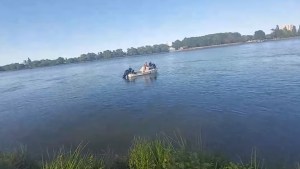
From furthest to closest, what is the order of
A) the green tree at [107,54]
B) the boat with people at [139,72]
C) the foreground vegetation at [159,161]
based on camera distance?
the green tree at [107,54] → the boat with people at [139,72] → the foreground vegetation at [159,161]

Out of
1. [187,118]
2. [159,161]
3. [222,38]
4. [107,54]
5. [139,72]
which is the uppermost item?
[159,161]

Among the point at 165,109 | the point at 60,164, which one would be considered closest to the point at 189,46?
the point at 165,109

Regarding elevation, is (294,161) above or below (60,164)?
below

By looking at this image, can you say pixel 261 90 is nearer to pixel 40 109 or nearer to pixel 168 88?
pixel 168 88

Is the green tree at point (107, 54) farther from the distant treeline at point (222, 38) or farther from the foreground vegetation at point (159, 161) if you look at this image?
the foreground vegetation at point (159, 161)

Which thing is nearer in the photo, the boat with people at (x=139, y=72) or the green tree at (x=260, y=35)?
the boat with people at (x=139, y=72)

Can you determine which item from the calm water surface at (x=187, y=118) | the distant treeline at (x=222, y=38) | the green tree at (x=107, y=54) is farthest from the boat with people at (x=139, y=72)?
the distant treeline at (x=222, y=38)

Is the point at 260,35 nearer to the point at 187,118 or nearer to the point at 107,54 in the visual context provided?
the point at 107,54

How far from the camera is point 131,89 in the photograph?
38188mm

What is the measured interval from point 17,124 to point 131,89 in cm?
1585

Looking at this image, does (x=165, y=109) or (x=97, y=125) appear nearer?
(x=97, y=125)

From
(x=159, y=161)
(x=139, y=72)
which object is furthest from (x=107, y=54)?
(x=159, y=161)

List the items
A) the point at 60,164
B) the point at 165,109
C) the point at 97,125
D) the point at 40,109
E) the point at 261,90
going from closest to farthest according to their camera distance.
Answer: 1. the point at 60,164
2. the point at 97,125
3. the point at 165,109
4. the point at 261,90
5. the point at 40,109

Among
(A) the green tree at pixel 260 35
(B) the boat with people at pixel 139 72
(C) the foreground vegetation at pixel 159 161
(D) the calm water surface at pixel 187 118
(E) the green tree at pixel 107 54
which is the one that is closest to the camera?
(C) the foreground vegetation at pixel 159 161
